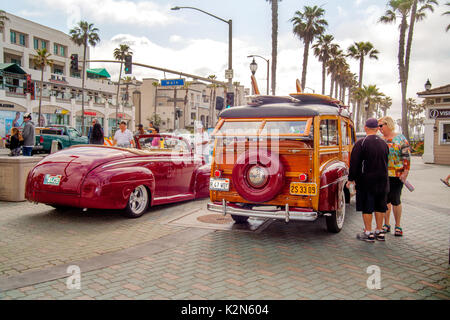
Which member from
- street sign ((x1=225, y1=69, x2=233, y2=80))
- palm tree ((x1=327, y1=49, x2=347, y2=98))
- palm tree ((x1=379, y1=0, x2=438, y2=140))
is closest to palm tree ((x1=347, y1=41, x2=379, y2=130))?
palm tree ((x1=327, y1=49, x2=347, y2=98))

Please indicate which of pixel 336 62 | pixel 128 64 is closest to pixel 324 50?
pixel 336 62

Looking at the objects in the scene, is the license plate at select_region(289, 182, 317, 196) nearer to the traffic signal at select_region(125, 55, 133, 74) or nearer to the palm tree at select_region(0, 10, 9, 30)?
the traffic signal at select_region(125, 55, 133, 74)

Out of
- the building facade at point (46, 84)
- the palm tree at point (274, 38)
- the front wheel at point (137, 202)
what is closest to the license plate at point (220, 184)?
the front wheel at point (137, 202)

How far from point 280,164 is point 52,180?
387cm

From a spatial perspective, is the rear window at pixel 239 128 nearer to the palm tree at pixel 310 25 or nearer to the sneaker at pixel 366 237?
the sneaker at pixel 366 237

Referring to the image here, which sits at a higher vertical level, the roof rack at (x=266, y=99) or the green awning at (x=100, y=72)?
the green awning at (x=100, y=72)

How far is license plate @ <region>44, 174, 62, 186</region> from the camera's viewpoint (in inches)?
249

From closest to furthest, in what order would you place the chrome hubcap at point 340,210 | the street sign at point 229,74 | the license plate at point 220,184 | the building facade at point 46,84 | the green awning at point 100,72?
the license plate at point 220,184 → the chrome hubcap at point 340,210 → the street sign at point 229,74 → the building facade at point 46,84 → the green awning at point 100,72

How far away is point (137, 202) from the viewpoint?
7102 mm

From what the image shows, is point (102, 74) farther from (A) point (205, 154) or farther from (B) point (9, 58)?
(A) point (205, 154)

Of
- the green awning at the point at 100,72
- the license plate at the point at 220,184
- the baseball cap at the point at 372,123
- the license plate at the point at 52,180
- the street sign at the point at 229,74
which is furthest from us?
the green awning at the point at 100,72

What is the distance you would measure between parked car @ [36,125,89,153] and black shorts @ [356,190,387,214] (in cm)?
2036

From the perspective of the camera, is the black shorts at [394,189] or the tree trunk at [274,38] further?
the tree trunk at [274,38]

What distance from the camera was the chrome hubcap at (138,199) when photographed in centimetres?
693
